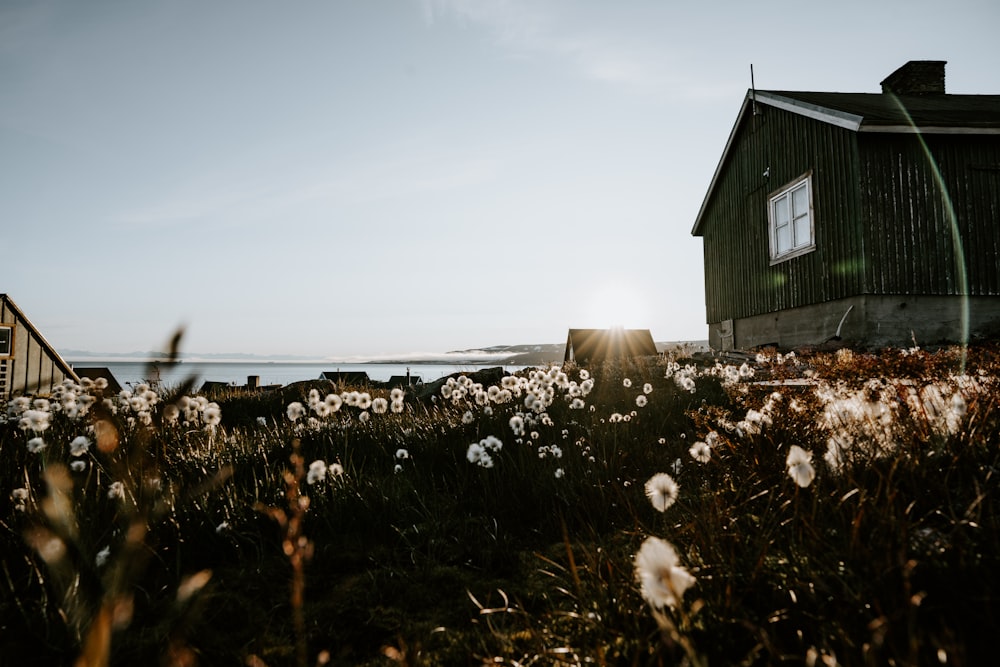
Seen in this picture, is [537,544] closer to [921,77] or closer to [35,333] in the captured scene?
[35,333]

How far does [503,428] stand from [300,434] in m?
1.81

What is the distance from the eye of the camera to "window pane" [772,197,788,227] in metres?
14.5

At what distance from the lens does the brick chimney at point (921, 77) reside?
17.8m

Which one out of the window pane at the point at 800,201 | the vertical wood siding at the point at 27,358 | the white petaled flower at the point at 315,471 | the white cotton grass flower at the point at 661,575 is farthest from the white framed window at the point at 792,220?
the vertical wood siding at the point at 27,358

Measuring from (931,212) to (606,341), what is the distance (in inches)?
484

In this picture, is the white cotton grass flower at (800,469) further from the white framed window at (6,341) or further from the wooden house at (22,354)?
the white framed window at (6,341)

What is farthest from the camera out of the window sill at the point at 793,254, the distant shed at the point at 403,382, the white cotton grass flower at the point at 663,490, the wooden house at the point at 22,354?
the wooden house at the point at 22,354

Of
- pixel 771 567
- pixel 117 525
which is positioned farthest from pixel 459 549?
pixel 117 525

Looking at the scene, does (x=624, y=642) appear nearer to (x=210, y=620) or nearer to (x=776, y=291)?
(x=210, y=620)

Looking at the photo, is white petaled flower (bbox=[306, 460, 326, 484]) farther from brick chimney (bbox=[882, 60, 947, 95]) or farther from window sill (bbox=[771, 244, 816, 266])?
brick chimney (bbox=[882, 60, 947, 95])

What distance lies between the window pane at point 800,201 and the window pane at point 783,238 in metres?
0.45

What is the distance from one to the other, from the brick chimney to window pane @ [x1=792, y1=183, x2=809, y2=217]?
8.14 m

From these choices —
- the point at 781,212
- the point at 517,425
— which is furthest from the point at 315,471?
the point at 781,212

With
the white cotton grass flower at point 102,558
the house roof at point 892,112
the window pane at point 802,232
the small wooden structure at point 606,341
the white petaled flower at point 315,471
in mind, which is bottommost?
the white cotton grass flower at point 102,558
